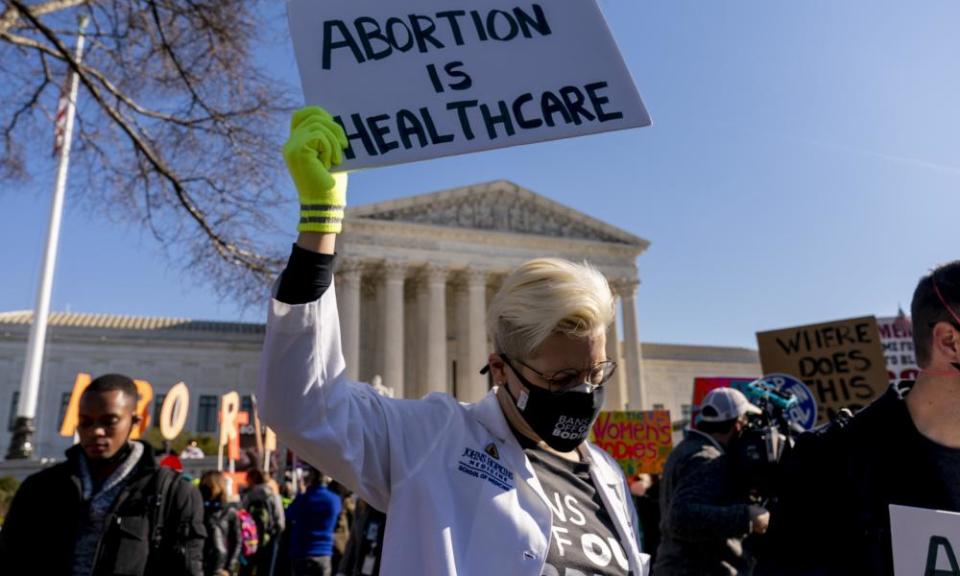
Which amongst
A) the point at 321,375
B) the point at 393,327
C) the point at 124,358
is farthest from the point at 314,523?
the point at 124,358

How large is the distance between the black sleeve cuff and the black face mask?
0.59m

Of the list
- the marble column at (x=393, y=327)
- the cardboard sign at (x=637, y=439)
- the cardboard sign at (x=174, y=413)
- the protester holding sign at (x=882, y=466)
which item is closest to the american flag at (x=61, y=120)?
the protester holding sign at (x=882, y=466)

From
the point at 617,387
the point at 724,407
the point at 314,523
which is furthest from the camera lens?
the point at 617,387

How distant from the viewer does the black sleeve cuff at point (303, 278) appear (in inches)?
57.7

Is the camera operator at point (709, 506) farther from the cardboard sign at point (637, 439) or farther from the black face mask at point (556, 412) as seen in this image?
the cardboard sign at point (637, 439)

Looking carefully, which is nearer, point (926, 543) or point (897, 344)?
point (926, 543)

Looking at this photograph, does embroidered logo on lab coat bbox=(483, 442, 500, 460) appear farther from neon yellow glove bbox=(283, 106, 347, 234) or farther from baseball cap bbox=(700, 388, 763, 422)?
baseball cap bbox=(700, 388, 763, 422)

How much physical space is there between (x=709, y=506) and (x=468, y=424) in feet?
7.24

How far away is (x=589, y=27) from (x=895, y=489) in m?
1.47

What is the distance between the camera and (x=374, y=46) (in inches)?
76.7

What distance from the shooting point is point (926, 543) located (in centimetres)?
158

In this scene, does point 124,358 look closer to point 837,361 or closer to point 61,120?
point 61,120

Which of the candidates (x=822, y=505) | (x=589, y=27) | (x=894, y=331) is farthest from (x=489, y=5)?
(x=894, y=331)

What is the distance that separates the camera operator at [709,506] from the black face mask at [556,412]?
1950 millimetres
